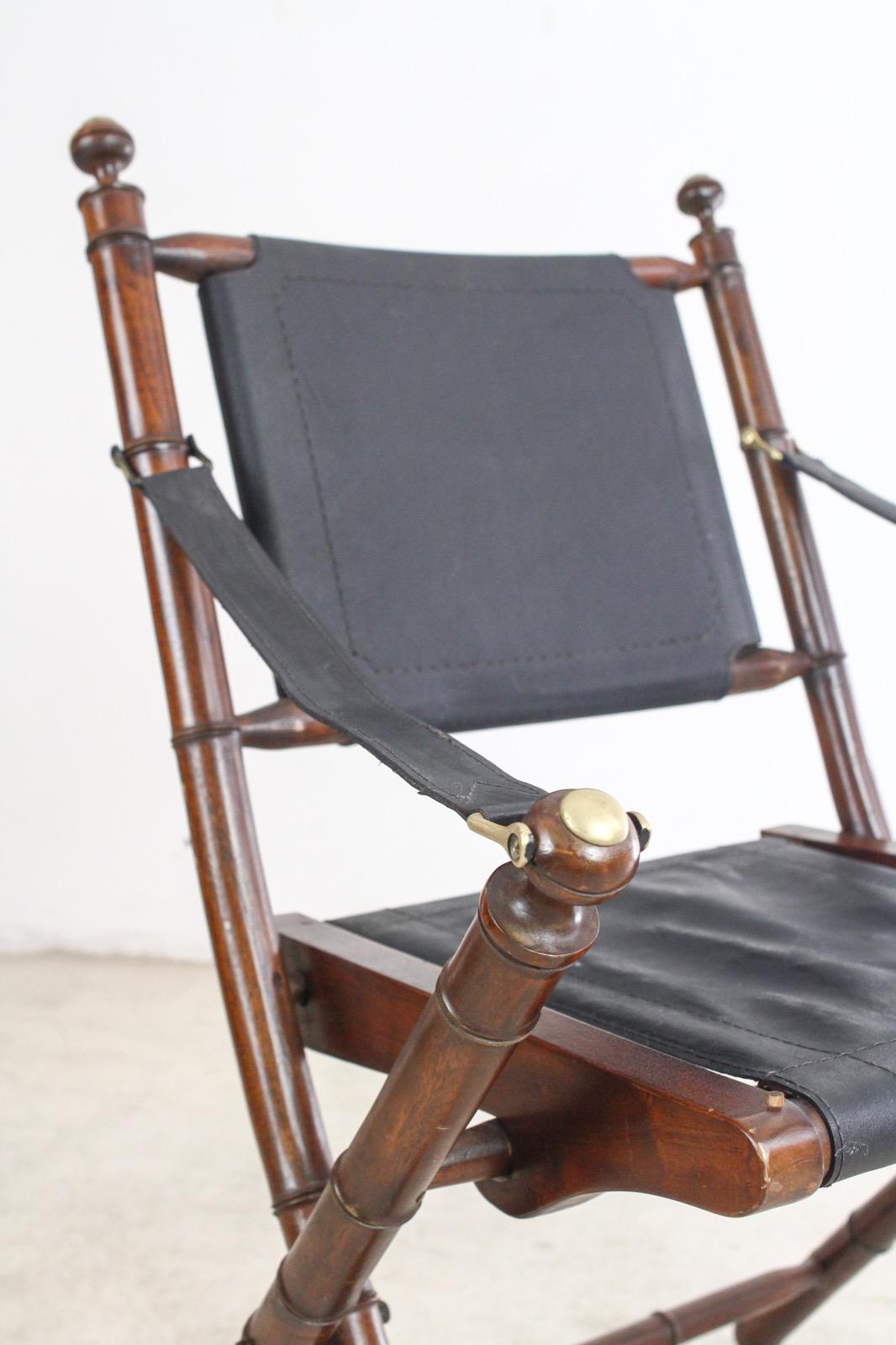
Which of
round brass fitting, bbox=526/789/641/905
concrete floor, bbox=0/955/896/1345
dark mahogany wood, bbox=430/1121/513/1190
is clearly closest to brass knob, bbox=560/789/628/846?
round brass fitting, bbox=526/789/641/905

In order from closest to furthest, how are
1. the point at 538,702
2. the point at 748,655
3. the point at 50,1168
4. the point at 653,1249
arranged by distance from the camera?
the point at 538,702 < the point at 748,655 < the point at 653,1249 < the point at 50,1168

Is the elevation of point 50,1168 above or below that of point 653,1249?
above

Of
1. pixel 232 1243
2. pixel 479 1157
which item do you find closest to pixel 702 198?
pixel 479 1157

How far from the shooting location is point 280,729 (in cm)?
98

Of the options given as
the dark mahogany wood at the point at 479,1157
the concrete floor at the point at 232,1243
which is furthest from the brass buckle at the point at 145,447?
the concrete floor at the point at 232,1243

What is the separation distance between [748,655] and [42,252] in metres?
2.04

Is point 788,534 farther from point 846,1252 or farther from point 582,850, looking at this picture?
point 582,850

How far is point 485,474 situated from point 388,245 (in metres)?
1.73

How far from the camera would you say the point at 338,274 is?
3.66 feet

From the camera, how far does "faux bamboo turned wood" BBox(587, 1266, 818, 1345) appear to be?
3.64 ft

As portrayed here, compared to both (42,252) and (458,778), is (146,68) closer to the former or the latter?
(42,252)

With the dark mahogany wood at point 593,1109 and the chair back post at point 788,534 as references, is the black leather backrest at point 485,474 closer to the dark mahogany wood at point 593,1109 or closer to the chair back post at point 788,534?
the chair back post at point 788,534

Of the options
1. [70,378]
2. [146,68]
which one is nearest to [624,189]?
[146,68]

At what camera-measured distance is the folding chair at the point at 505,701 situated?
0.61 m
